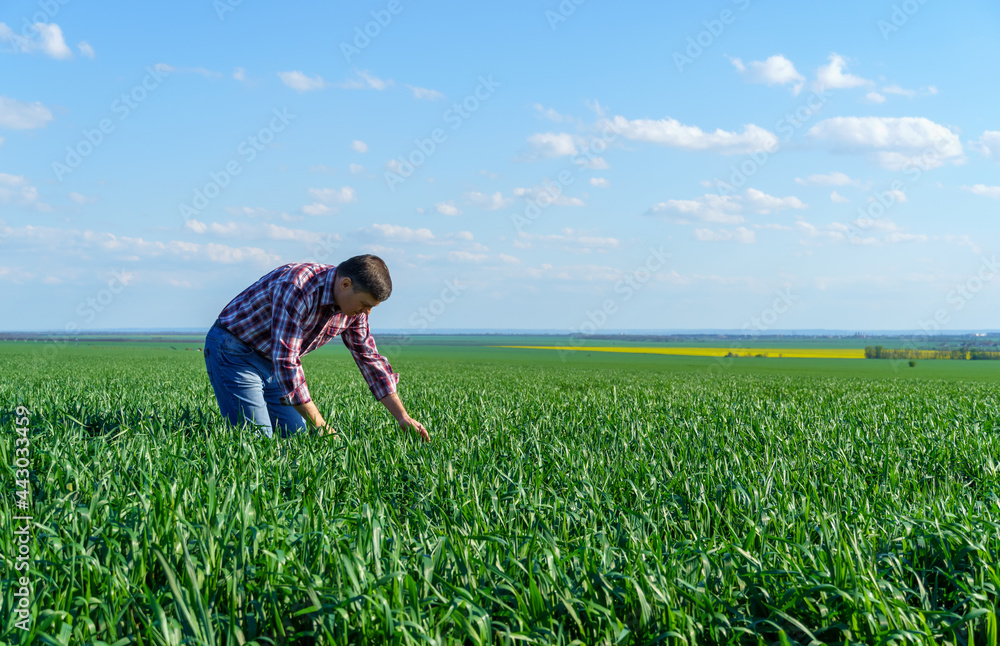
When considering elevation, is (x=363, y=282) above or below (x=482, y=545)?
above

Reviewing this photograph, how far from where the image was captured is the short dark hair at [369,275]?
185 inches

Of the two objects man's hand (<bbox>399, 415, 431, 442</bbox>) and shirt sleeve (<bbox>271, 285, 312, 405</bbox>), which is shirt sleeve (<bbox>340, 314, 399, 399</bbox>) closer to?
man's hand (<bbox>399, 415, 431, 442</bbox>)

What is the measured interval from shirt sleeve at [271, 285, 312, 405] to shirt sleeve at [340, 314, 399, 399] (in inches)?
23.0

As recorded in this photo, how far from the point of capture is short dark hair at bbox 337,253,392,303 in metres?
4.69

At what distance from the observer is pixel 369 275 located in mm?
4684

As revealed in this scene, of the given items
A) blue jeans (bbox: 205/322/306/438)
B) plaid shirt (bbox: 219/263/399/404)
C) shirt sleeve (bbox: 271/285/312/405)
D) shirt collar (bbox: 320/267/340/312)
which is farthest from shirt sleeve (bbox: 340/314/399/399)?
blue jeans (bbox: 205/322/306/438)

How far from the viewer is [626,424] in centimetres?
697

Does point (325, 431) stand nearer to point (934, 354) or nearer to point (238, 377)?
point (238, 377)

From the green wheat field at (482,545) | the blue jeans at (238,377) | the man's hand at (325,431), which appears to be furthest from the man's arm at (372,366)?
the blue jeans at (238,377)

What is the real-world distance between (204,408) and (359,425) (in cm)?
235

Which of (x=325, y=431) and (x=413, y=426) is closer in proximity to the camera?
(x=325, y=431)

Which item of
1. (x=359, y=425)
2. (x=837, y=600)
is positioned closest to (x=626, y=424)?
(x=359, y=425)

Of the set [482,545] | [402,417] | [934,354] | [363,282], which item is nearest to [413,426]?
[402,417]

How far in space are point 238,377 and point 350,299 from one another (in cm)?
139
